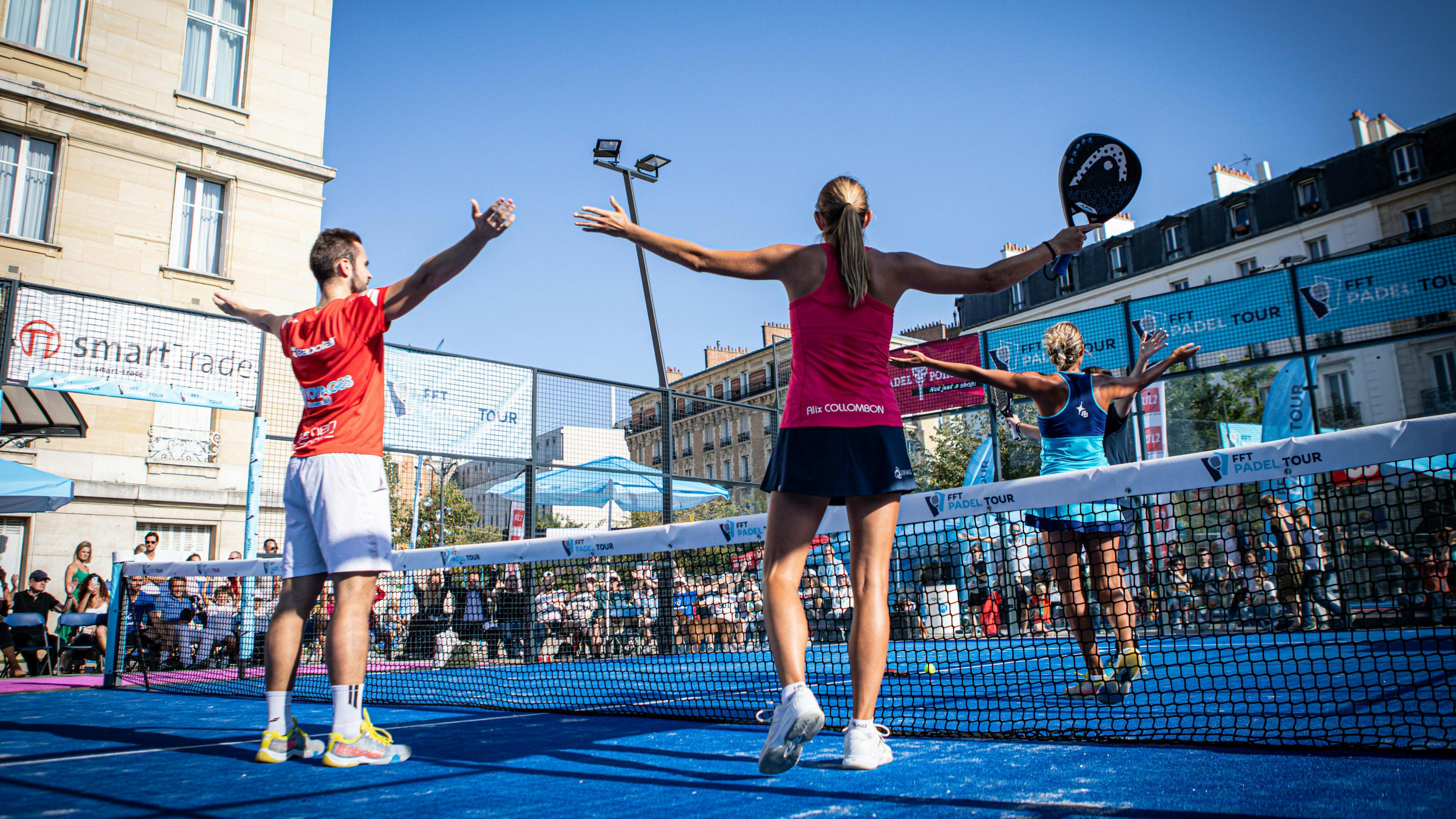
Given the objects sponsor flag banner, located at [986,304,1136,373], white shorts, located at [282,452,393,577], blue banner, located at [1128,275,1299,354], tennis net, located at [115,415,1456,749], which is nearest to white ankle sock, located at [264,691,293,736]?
white shorts, located at [282,452,393,577]

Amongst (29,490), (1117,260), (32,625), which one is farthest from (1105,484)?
(1117,260)

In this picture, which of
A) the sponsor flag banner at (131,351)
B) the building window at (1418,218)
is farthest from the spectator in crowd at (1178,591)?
the building window at (1418,218)

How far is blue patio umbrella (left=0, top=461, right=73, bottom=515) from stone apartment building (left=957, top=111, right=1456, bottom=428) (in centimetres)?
2966

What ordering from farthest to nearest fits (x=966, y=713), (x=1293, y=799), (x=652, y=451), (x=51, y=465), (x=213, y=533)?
(x=213, y=533)
(x=51, y=465)
(x=652, y=451)
(x=966, y=713)
(x=1293, y=799)

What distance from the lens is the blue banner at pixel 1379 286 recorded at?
10750 millimetres

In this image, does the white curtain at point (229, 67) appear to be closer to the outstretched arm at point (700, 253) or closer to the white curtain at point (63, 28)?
the white curtain at point (63, 28)

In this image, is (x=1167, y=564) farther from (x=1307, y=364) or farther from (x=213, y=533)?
(x=213, y=533)

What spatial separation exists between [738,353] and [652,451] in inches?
1988

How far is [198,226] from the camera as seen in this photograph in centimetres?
1920

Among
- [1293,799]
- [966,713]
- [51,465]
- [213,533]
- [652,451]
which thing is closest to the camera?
[1293,799]

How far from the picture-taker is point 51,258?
55.7 feet

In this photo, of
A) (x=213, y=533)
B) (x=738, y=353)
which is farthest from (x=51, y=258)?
(x=738, y=353)

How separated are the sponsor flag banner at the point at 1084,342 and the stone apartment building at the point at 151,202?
1275cm

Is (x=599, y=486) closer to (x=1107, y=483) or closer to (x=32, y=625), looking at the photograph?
(x=32, y=625)
